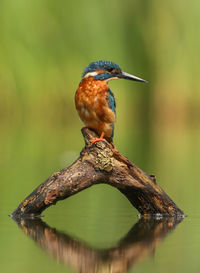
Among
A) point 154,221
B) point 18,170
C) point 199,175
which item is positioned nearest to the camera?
point 154,221

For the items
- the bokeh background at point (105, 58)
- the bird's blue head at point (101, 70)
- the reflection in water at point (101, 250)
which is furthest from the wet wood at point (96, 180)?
the bokeh background at point (105, 58)

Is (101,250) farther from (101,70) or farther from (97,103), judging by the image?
(101,70)

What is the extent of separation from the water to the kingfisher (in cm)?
67

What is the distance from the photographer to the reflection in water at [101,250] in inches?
125

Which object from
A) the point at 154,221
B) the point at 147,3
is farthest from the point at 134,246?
the point at 147,3

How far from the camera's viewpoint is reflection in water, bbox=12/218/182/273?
10.4 ft

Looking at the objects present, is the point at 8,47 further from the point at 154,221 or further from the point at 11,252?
the point at 11,252

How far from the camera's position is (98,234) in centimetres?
416

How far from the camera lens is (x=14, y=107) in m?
16.3

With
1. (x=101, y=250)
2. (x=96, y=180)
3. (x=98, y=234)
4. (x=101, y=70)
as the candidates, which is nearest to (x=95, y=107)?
(x=101, y=70)

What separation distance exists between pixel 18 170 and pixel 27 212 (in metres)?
3.49

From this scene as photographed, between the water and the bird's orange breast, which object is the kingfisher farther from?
the water

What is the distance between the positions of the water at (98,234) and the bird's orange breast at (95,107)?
0.68 meters

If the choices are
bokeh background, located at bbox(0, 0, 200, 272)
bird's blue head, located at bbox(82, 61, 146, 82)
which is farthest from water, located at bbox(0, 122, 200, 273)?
bokeh background, located at bbox(0, 0, 200, 272)
